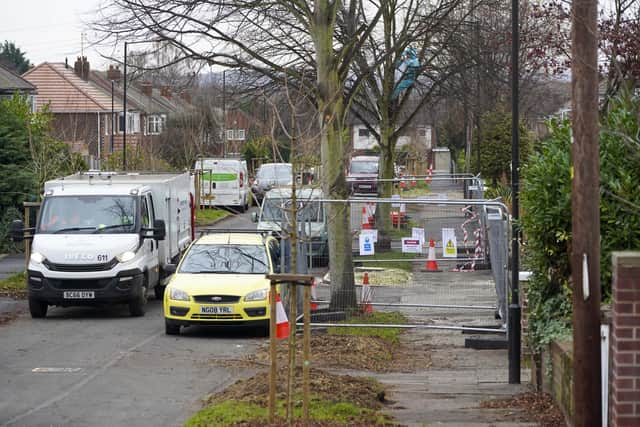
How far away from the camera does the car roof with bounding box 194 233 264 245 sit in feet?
58.2

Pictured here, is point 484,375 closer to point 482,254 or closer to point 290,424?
point 290,424

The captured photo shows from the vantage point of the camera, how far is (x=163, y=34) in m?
17.8

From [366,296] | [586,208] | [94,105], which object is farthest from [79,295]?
[94,105]

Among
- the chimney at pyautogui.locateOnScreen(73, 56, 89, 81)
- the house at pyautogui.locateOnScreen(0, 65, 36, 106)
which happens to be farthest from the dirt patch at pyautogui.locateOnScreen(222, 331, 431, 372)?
the chimney at pyautogui.locateOnScreen(73, 56, 89, 81)

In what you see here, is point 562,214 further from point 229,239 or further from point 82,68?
point 82,68

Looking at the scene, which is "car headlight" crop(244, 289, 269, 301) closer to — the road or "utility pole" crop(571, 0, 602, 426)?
the road

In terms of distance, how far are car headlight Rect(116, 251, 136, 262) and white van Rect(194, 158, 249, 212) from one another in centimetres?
2673

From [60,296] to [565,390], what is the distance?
11.3 metres

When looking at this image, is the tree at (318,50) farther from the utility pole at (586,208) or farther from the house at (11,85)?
the house at (11,85)

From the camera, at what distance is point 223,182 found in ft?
152

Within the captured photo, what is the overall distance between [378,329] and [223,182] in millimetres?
30951

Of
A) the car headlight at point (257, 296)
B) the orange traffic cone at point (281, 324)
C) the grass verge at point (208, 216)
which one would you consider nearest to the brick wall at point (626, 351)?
the orange traffic cone at point (281, 324)

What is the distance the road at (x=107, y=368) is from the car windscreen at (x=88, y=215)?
163 cm

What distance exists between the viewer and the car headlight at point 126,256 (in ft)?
59.8
